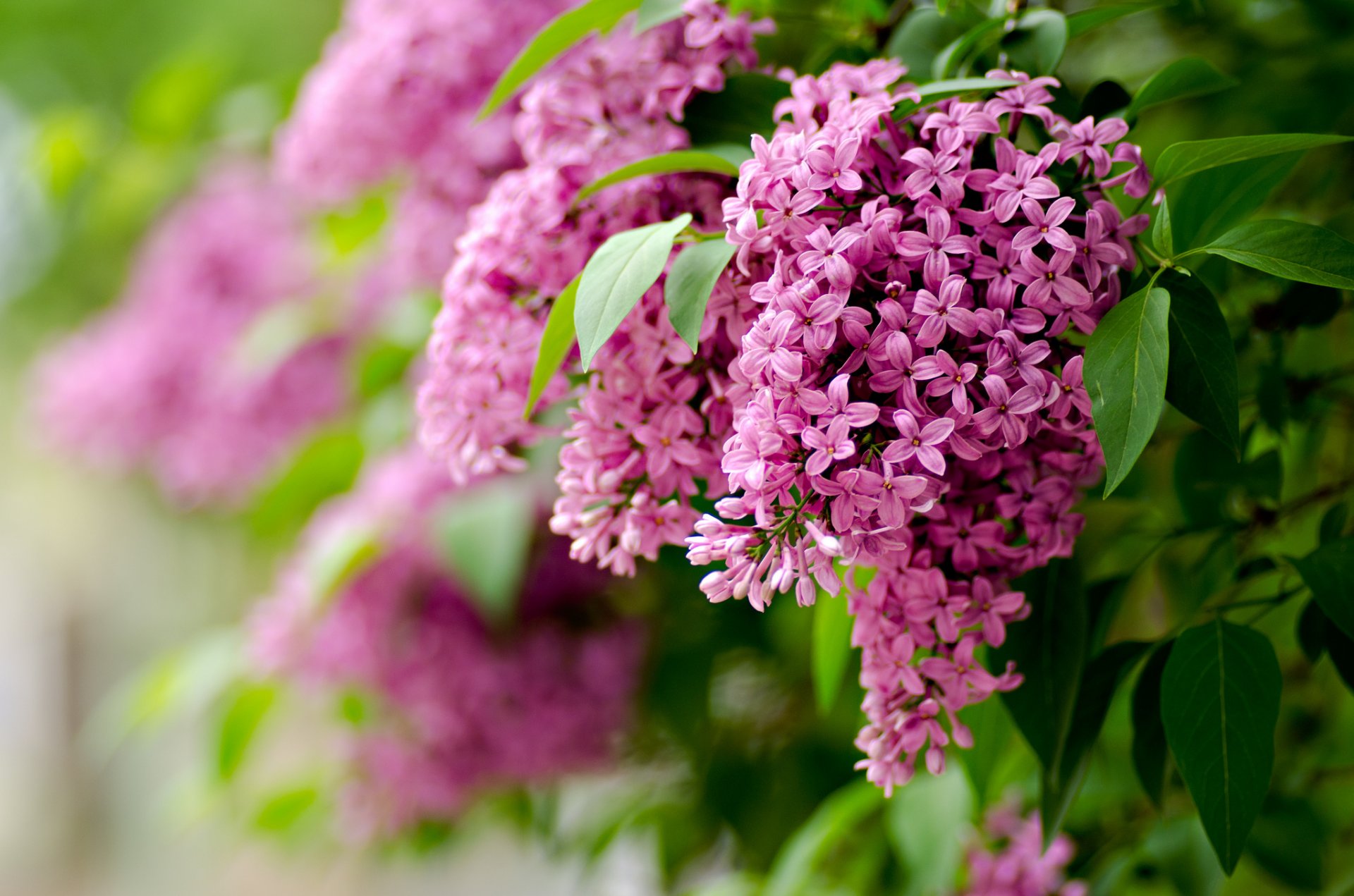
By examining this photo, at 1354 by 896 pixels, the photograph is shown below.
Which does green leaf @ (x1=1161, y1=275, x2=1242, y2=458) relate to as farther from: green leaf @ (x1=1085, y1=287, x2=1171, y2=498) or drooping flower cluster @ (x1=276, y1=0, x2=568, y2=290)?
drooping flower cluster @ (x1=276, y1=0, x2=568, y2=290)

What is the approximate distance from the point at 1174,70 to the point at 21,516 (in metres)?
3.52

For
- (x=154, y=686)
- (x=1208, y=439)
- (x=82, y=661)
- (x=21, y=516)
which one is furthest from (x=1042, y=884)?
(x=21, y=516)

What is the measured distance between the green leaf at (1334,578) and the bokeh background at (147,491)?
0.13 m

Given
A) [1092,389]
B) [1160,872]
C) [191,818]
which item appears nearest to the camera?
[1092,389]

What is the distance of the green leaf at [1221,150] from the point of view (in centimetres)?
30

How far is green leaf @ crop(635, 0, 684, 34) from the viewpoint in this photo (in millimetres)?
368

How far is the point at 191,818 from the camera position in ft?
3.13

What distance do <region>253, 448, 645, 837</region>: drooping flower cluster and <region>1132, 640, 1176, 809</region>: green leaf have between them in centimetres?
46

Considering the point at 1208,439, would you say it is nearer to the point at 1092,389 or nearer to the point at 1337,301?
the point at 1337,301

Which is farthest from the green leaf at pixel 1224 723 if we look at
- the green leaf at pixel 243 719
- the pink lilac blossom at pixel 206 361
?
the pink lilac blossom at pixel 206 361

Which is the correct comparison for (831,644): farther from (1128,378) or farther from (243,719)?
(243,719)

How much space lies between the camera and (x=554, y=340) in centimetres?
35

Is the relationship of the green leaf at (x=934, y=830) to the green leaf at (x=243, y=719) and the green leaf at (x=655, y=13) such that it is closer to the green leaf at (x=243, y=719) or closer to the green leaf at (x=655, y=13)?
the green leaf at (x=655, y=13)

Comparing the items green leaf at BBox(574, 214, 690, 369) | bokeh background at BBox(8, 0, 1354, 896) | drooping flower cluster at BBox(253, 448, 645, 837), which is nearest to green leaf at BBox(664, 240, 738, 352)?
green leaf at BBox(574, 214, 690, 369)
